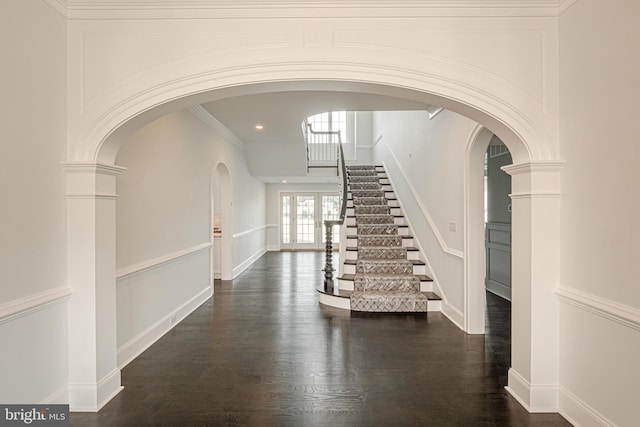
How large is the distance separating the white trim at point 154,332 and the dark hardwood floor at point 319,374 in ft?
0.28

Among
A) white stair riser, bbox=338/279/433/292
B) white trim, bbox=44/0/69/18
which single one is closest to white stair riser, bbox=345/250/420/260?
white stair riser, bbox=338/279/433/292

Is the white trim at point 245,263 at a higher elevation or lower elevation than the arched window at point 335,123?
lower

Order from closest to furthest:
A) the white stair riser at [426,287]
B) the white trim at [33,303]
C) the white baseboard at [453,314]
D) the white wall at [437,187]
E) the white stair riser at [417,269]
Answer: the white trim at [33,303] < the white baseboard at [453,314] < the white wall at [437,187] < the white stair riser at [426,287] < the white stair riser at [417,269]

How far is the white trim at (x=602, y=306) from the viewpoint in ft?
6.27

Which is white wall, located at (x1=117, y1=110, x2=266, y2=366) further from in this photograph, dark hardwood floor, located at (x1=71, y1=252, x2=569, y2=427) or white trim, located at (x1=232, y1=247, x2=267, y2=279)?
white trim, located at (x1=232, y1=247, x2=267, y2=279)

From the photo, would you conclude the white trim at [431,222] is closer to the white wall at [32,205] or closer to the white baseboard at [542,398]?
the white baseboard at [542,398]

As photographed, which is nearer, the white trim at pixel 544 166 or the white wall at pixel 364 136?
the white trim at pixel 544 166

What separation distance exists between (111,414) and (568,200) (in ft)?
11.5

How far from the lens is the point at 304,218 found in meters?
12.9

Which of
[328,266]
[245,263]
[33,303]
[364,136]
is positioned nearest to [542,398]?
[33,303]

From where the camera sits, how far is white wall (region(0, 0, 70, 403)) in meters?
2.05

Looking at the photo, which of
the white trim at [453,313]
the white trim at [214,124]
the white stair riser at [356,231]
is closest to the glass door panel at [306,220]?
the white trim at [214,124]

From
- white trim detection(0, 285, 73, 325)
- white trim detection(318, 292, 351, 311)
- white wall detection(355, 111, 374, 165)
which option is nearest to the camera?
white trim detection(0, 285, 73, 325)

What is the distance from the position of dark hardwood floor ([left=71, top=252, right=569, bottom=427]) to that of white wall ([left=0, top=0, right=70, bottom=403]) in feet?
1.75
